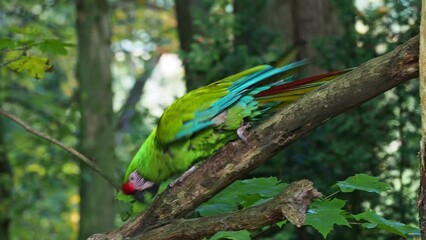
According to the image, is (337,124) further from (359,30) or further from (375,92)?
(375,92)

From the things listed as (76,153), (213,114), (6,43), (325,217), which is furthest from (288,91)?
(6,43)

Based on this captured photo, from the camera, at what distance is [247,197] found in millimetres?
2029

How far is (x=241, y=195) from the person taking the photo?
2.05 meters

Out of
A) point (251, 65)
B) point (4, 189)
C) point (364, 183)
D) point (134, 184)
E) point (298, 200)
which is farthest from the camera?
point (4, 189)

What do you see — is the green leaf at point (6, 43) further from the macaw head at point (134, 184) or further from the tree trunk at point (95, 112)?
the tree trunk at point (95, 112)

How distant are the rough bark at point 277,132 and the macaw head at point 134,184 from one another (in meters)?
0.25

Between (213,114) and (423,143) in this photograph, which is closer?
(423,143)

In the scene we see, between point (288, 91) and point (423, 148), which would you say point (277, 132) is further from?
point (423, 148)

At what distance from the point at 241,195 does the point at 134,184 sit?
54 centimetres

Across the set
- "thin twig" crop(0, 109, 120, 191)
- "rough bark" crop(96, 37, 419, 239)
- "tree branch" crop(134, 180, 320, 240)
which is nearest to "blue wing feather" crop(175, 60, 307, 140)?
"rough bark" crop(96, 37, 419, 239)

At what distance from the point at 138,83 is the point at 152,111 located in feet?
19.8

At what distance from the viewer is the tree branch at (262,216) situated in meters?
1.60

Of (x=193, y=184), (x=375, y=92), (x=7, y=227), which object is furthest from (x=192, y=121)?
(x=7, y=227)

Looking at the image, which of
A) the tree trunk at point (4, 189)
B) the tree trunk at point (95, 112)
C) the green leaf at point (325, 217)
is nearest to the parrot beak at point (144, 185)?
the green leaf at point (325, 217)
